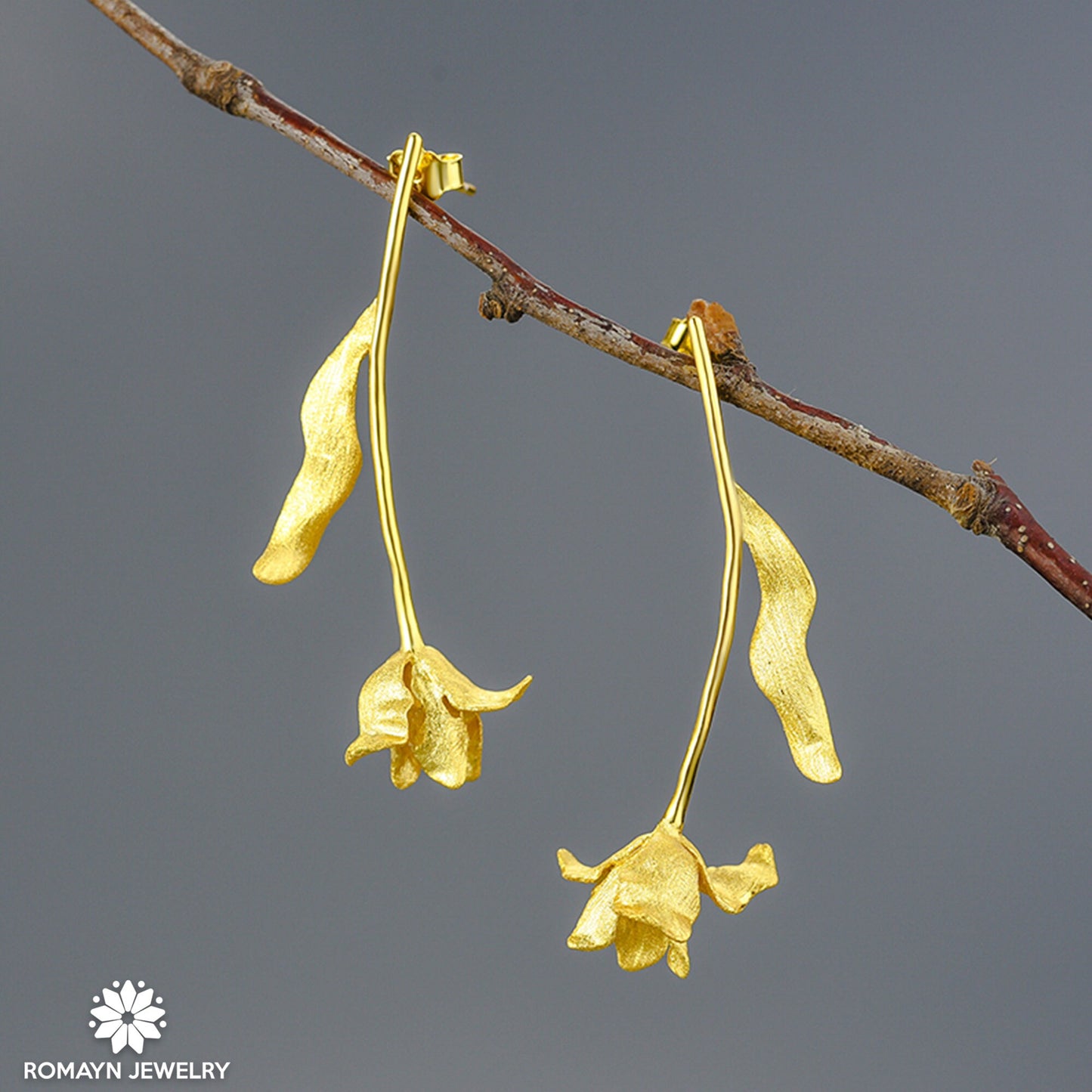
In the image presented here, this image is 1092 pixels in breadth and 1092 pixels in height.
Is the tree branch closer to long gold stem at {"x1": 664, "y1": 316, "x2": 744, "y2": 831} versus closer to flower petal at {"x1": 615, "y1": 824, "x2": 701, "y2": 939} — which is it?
long gold stem at {"x1": 664, "y1": 316, "x2": 744, "y2": 831}

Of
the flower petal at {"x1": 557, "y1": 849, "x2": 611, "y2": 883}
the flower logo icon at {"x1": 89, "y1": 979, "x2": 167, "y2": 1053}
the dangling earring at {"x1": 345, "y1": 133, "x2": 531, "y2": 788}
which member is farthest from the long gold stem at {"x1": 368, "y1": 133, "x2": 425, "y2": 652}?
the flower logo icon at {"x1": 89, "y1": 979, "x2": 167, "y2": 1053}

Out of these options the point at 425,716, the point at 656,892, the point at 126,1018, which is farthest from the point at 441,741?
the point at 126,1018

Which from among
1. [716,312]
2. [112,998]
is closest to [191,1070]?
[112,998]

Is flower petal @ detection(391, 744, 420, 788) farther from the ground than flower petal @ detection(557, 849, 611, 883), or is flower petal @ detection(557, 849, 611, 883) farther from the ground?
flower petal @ detection(391, 744, 420, 788)

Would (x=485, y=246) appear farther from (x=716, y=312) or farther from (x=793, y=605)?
(x=793, y=605)

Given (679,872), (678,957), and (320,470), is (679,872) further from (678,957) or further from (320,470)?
(320,470)

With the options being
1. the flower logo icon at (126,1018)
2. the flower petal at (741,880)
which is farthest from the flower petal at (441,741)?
the flower logo icon at (126,1018)
